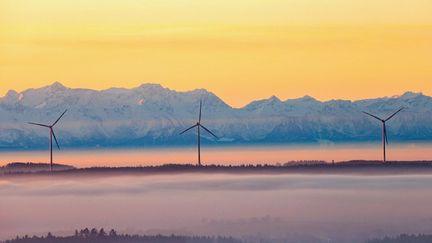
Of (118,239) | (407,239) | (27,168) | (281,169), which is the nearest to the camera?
(407,239)

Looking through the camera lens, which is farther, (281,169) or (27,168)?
(27,168)

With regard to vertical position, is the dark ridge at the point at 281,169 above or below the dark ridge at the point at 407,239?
above

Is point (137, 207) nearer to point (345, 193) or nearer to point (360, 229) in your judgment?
point (345, 193)

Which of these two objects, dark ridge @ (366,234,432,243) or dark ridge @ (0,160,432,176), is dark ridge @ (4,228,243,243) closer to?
dark ridge @ (366,234,432,243)

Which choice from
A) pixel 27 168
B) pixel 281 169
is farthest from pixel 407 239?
pixel 27 168

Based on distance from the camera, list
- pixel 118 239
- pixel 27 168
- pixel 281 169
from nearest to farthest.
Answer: pixel 118 239 < pixel 281 169 < pixel 27 168

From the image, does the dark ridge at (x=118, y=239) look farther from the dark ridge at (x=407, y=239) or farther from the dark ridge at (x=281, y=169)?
the dark ridge at (x=281, y=169)

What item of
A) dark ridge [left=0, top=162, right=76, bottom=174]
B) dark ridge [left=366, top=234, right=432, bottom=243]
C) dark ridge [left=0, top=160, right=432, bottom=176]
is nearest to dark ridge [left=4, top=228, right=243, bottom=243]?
dark ridge [left=366, top=234, right=432, bottom=243]

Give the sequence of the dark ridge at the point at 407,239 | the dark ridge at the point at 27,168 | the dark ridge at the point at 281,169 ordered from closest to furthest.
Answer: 1. the dark ridge at the point at 407,239
2. the dark ridge at the point at 281,169
3. the dark ridge at the point at 27,168

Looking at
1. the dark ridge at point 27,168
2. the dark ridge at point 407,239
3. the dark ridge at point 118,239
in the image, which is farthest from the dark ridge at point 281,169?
the dark ridge at point 118,239

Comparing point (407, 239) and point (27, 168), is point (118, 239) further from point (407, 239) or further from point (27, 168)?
point (27, 168)

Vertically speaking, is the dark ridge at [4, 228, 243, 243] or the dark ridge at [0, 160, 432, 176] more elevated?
the dark ridge at [0, 160, 432, 176]
